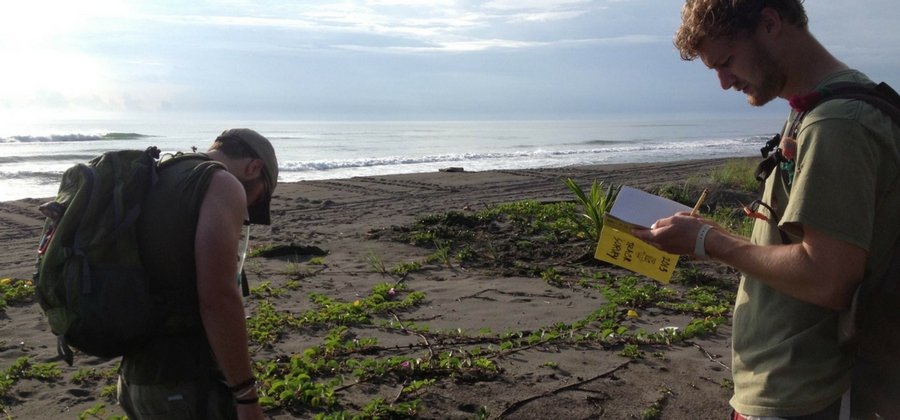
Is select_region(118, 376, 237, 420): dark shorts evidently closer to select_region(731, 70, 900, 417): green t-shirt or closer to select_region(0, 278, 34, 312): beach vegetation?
select_region(731, 70, 900, 417): green t-shirt

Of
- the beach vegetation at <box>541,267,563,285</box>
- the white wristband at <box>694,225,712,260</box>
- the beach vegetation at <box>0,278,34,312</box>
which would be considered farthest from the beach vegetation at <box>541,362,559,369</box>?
the beach vegetation at <box>0,278,34,312</box>

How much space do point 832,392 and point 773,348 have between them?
0.16m

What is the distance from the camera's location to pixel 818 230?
1517 millimetres

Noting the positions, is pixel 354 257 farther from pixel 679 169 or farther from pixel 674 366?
pixel 679 169

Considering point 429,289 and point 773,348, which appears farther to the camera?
point 429,289

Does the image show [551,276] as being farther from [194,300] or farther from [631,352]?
[194,300]

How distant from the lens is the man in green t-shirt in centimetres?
150

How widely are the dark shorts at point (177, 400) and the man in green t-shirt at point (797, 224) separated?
141cm

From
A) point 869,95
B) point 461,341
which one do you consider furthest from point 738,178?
point 869,95

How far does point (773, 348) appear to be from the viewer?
66.5 inches

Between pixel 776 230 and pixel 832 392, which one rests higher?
pixel 776 230

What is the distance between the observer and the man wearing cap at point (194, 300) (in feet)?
6.33

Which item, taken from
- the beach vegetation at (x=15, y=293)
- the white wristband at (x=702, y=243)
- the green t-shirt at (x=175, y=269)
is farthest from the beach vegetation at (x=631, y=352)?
the beach vegetation at (x=15, y=293)

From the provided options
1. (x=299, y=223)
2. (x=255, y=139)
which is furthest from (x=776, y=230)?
(x=299, y=223)
